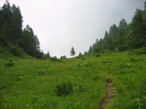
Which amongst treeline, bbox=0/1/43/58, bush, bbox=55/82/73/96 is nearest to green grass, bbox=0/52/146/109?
bush, bbox=55/82/73/96

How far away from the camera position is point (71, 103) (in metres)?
20.9

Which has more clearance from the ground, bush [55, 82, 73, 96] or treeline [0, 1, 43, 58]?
treeline [0, 1, 43, 58]

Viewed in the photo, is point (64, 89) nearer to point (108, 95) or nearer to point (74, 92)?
point (74, 92)

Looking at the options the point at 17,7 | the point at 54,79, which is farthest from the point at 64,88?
the point at 17,7

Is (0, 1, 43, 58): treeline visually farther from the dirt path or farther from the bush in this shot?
the bush

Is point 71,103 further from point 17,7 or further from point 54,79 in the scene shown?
point 17,7

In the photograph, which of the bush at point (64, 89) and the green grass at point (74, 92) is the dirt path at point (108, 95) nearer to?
the green grass at point (74, 92)

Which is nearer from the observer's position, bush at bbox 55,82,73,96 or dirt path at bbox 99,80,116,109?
dirt path at bbox 99,80,116,109

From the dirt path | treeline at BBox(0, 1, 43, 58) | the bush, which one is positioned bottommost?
the dirt path

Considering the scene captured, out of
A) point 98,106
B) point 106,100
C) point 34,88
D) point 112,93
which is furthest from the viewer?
point 34,88

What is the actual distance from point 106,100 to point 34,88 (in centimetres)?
834

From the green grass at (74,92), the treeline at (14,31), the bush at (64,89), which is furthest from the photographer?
the treeline at (14,31)

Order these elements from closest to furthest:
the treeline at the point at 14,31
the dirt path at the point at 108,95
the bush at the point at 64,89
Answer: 1. the dirt path at the point at 108,95
2. the bush at the point at 64,89
3. the treeline at the point at 14,31

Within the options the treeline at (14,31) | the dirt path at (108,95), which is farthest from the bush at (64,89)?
the treeline at (14,31)
